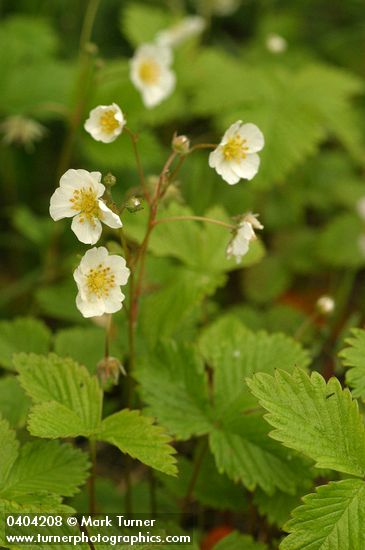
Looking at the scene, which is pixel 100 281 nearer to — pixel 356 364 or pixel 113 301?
pixel 113 301

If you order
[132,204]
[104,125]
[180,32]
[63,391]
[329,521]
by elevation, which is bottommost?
[329,521]

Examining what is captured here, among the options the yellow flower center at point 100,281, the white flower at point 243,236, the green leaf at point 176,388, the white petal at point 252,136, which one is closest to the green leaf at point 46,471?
the green leaf at point 176,388

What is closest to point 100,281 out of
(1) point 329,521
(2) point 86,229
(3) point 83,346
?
(2) point 86,229

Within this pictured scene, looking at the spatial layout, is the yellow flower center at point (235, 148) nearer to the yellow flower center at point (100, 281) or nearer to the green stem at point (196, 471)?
the yellow flower center at point (100, 281)

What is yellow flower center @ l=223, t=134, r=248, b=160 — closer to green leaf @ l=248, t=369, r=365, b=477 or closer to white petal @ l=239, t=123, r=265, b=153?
white petal @ l=239, t=123, r=265, b=153

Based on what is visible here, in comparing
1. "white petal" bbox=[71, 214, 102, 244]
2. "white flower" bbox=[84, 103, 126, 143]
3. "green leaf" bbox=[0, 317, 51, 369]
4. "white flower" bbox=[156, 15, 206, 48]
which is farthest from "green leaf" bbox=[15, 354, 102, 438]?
"white flower" bbox=[156, 15, 206, 48]

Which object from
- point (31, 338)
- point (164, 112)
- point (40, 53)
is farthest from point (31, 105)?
point (31, 338)

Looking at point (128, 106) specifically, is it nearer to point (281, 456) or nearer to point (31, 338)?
point (31, 338)
